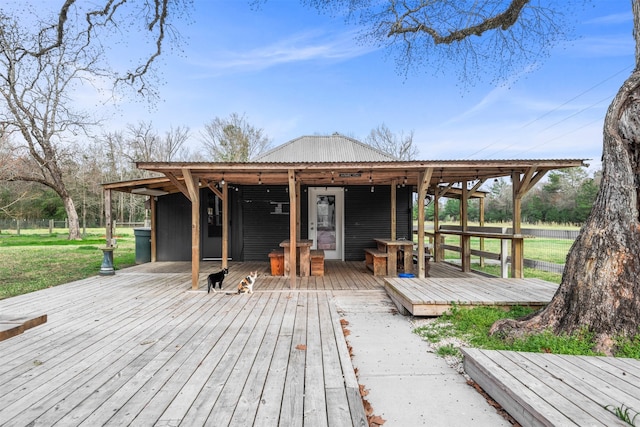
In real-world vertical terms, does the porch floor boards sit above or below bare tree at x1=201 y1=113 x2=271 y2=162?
below

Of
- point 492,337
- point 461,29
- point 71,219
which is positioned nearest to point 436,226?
point 461,29

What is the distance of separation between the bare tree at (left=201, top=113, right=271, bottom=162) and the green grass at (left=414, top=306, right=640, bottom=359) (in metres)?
21.6

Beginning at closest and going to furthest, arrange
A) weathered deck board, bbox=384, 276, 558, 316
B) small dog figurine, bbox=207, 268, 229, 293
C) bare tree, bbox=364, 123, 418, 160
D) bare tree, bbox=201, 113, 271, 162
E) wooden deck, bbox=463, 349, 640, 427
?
wooden deck, bbox=463, 349, 640, 427
weathered deck board, bbox=384, 276, 558, 316
small dog figurine, bbox=207, 268, 229, 293
bare tree, bbox=201, 113, 271, 162
bare tree, bbox=364, 123, 418, 160

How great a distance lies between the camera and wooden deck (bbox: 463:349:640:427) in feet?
5.73

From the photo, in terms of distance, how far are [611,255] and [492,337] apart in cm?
135

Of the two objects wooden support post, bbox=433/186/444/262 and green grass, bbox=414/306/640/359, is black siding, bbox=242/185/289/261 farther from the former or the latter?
green grass, bbox=414/306/640/359

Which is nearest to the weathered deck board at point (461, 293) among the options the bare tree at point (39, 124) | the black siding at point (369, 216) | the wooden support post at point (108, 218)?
the black siding at point (369, 216)

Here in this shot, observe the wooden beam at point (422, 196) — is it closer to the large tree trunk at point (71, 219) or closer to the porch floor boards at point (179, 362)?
the porch floor boards at point (179, 362)

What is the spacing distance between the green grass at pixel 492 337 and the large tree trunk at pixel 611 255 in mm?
91

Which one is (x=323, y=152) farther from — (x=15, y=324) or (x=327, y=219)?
(x=15, y=324)

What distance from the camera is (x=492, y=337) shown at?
336 centimetres

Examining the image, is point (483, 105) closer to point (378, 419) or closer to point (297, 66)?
point (297, 66)

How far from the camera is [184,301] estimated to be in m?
5.08

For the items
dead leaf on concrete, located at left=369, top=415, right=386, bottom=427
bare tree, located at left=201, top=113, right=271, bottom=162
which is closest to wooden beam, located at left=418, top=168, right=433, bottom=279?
dead leaf on concrete, located at left=369, top=415, right=386, bottom=427
